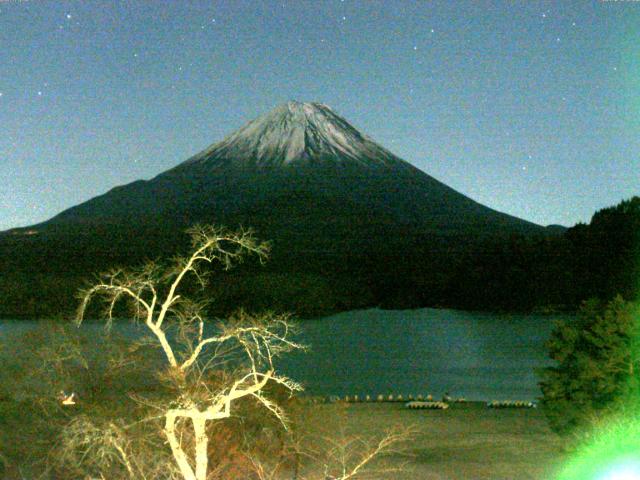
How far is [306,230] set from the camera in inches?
3265

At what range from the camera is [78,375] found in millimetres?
10547

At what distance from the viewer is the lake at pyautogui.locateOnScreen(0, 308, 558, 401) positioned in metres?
28.5

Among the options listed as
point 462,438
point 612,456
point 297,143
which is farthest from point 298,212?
point 612,456

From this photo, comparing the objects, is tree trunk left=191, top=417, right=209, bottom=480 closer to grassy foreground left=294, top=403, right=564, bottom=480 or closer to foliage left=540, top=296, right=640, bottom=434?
grassy foreground left=294, top=403, right=564, bottom=480

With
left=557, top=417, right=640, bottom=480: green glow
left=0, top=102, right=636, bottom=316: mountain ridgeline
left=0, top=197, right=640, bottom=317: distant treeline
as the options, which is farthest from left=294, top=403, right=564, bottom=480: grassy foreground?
left=0, top=102, right=636, bottom=316: mountain ridgeline

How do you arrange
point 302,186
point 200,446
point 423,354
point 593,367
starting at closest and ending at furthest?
1. point 200,446
2. point 593,367
3. point 423,354
4. point 302,186

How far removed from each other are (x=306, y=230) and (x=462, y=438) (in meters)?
68.3

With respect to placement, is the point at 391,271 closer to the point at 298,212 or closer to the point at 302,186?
the point at 298,212

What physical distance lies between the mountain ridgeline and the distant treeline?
5.3 inches

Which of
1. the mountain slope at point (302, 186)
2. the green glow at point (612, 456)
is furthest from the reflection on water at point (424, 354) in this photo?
the mountain slope at point (302, 186)

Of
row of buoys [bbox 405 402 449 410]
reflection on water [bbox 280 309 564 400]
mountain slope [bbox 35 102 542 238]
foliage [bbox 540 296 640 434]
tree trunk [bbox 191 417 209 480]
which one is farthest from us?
mountain slope [bbox 35 102 542 238]

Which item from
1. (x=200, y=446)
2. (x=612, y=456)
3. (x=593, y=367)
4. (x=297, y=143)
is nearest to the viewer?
(x=200, y=446)

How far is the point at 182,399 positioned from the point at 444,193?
281ft

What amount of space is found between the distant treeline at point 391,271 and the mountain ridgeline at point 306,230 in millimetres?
134
